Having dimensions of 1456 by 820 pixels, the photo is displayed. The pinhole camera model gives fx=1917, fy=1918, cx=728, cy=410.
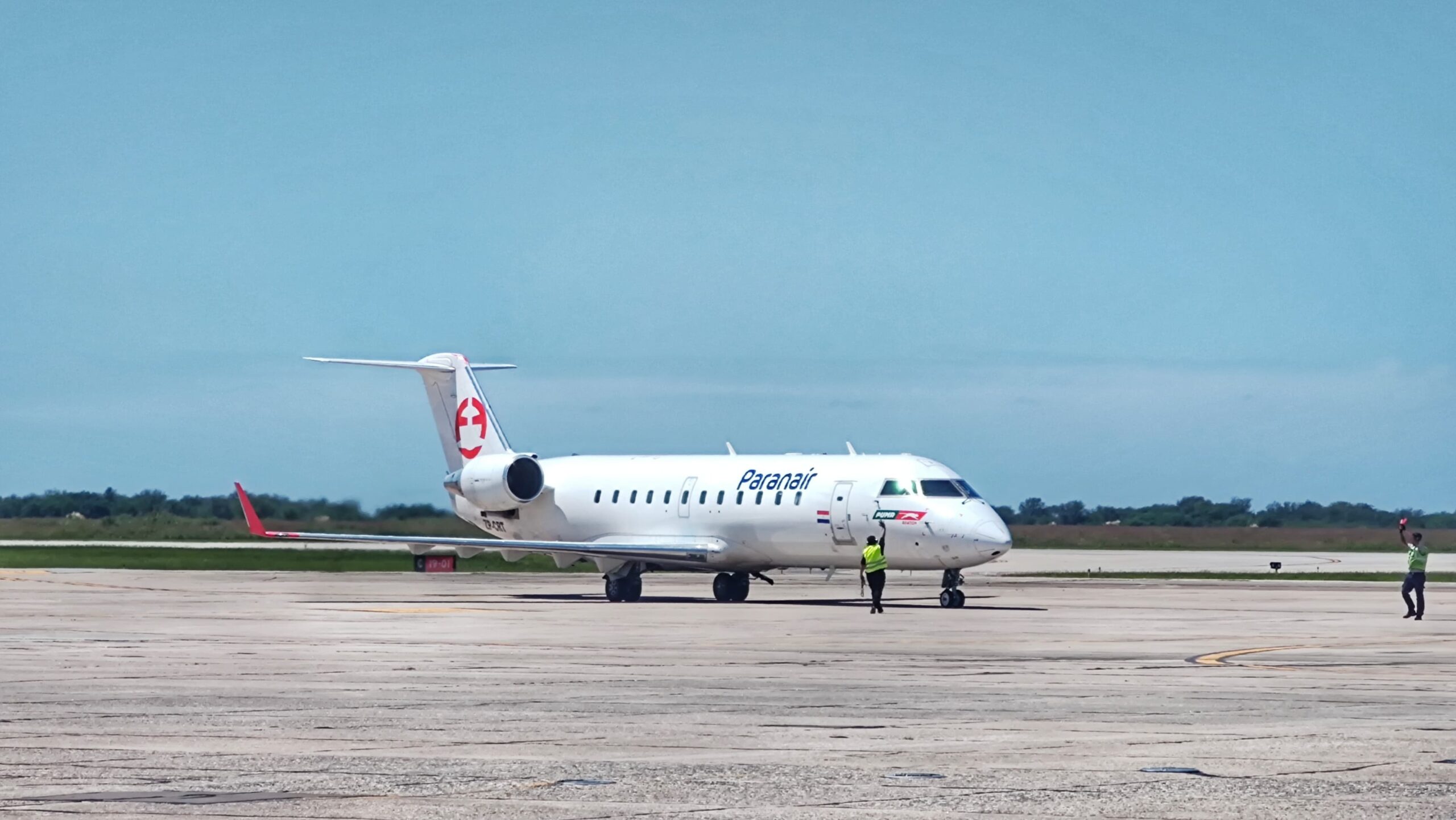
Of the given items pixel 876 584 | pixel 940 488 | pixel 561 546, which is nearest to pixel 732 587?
pixel 561 546

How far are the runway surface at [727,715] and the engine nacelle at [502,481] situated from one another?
13.1m

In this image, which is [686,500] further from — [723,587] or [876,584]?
[876,584]

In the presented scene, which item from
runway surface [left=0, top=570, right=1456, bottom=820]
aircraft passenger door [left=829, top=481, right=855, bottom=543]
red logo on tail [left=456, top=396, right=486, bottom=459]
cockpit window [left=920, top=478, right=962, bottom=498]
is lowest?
runway surface [left=0, top=570, right=1456, bottom=820]

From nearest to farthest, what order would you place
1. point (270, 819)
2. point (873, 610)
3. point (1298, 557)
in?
1. point (270, 819)
2. point (873, 610)
3. point (1298, 557)

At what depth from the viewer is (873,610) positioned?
38.3m

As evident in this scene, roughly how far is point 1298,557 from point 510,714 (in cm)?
7770

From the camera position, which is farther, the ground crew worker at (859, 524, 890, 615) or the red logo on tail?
the red logo on tail

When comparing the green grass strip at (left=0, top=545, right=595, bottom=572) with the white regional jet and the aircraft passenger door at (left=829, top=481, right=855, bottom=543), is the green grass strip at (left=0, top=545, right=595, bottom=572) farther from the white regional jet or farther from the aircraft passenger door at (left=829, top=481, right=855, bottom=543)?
the aircraft passenger door at (left=829, top=481, right=855, bottom=543)

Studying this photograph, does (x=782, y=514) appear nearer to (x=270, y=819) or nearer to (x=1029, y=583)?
(x=1029, y=583)

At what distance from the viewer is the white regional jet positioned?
40.6 m

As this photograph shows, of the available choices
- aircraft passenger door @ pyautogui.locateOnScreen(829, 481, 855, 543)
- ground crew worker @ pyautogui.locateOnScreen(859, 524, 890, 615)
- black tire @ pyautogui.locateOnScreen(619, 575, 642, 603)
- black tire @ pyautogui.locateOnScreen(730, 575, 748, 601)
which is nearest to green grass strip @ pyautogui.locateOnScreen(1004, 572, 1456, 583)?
black tire @ pyautogui.locateOnScreen(730, 575, 748, 601)

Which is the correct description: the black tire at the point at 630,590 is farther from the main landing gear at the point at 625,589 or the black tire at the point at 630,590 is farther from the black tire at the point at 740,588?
the black tire at the point at 740,588

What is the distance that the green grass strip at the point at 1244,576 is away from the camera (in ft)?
199

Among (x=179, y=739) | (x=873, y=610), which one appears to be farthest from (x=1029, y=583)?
(x=179, y=739)
